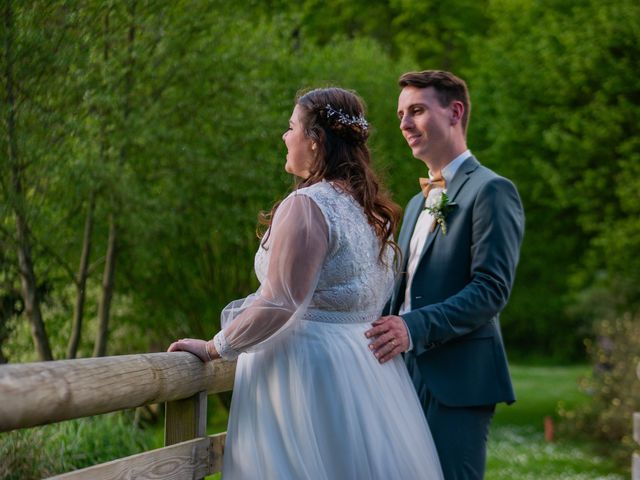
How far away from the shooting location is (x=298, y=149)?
3559mm

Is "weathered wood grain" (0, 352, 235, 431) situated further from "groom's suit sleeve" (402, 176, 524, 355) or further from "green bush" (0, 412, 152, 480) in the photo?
"green bush" (0, 412, 152, 480)

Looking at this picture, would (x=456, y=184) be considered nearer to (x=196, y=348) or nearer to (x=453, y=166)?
(x=453, y=166)

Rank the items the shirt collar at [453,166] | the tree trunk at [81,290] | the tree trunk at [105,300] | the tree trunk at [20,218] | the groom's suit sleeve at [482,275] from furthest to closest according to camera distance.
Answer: the tree trunk at [105,300]
the tree trunk at [81,290]
the tree trunk at [20,218]
the shirt collar at [453,166]
the groom's suit sleeve at [482,275]

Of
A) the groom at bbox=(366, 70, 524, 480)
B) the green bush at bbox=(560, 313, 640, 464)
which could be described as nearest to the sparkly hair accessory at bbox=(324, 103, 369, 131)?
the groom at bbox=(366, 70, 524, 480)

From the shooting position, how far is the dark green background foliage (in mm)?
9516

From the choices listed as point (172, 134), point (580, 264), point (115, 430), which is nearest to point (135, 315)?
point (172, 134)

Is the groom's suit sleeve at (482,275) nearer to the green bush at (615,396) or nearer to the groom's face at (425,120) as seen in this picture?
the groom's face at (425,120)

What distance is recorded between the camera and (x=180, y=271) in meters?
14.5

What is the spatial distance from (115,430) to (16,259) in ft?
11.0

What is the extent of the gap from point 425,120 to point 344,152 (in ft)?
1.67

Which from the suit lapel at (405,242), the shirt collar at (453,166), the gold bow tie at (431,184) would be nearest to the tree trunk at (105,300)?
the suit lapel at (405,242)

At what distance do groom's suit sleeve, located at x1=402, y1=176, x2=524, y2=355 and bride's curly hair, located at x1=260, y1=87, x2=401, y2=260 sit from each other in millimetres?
299

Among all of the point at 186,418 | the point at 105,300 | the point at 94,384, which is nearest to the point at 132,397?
the point at 94,384

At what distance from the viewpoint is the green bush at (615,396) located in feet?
39.8
